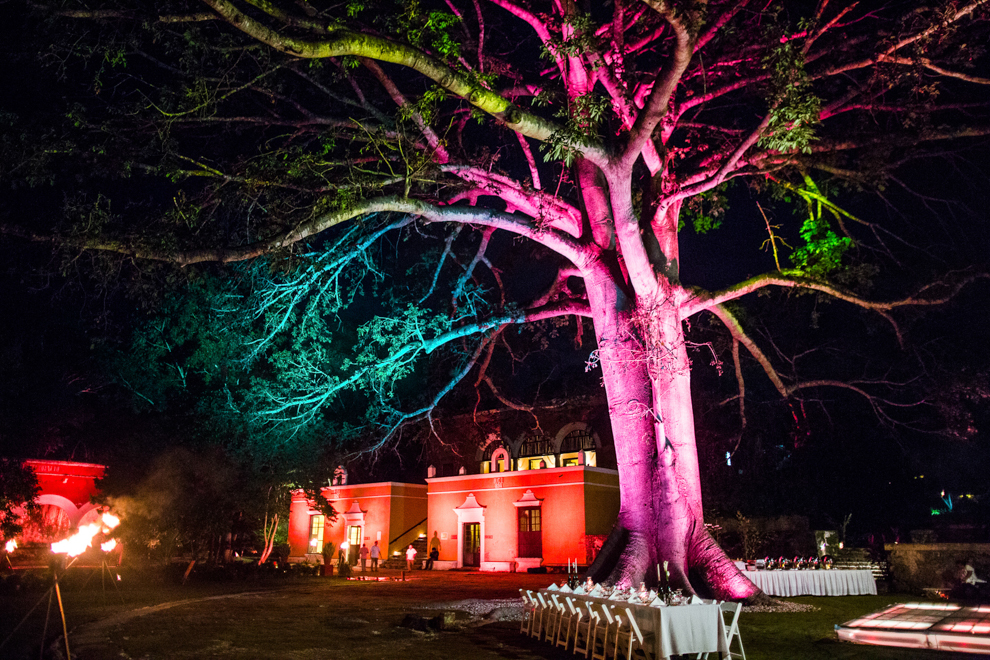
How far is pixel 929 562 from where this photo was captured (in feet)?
47.8

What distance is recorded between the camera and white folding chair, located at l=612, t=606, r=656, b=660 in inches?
240

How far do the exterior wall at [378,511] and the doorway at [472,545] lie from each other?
397 cm

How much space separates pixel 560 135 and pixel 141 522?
732 inches

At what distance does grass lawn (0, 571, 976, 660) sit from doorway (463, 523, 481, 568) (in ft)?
46.2

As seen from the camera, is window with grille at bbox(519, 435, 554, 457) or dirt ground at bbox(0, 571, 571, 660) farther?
window with grille at bbox(519, 435, 554, 457)

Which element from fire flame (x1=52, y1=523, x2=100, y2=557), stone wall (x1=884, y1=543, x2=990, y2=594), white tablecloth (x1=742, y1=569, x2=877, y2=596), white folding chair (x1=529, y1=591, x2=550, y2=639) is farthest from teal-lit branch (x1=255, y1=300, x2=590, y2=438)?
stone wall (x1=884, y1=543, x2=990, y2=594)

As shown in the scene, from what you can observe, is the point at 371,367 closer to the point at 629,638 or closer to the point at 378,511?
the point at 629,638

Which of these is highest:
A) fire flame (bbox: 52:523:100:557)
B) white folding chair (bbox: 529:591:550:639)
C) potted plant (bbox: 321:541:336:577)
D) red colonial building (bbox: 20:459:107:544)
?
red colonial building (bbox: 20:459:107:544)

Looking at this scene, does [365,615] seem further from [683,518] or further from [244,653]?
[683,518]

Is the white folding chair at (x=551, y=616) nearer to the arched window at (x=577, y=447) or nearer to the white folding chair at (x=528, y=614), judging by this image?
the white folding chair at (x=528, y=614)

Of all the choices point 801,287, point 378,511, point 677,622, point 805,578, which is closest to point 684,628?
point 677,622

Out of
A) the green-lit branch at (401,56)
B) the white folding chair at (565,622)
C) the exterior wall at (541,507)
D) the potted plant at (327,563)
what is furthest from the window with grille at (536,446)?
the green-lit branch at (401,56)

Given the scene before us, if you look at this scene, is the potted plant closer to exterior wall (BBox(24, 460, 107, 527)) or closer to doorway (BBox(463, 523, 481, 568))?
doorway (BBox(463, 523, 481, 568))

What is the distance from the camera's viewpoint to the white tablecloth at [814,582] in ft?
39.5
